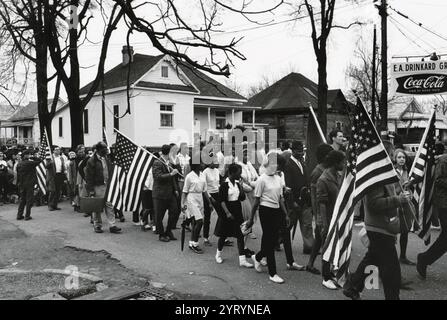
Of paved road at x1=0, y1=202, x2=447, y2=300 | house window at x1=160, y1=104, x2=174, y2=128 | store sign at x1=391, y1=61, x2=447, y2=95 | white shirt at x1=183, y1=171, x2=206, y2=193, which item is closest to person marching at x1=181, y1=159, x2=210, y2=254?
white shirt at x1=183, y1=171, x2=206, y2=193

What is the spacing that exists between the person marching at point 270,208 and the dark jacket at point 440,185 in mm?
2179

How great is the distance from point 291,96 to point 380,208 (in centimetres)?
4045

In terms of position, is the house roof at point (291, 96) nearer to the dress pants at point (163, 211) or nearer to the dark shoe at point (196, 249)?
the dress pants at point (163, 211)

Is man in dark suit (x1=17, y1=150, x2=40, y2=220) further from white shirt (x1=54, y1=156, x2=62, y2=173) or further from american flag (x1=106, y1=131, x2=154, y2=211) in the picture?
american flag (x1=106, y1=131, x2=154, y2=211)

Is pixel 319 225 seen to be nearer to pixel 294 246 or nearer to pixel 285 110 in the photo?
pixel 294 246

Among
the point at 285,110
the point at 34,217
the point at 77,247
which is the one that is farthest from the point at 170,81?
the point at 77,247

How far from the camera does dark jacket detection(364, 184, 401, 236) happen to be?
4.79 metres

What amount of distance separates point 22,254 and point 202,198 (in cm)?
344

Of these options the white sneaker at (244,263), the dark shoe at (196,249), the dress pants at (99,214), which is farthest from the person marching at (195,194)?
the dress pants at (99,214)

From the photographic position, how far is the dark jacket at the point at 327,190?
618cm

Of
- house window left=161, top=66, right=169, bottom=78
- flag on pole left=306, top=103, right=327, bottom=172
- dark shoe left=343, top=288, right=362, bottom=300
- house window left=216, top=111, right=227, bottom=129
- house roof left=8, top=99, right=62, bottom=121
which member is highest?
house window left=161, top=66, right=169, bottom=78

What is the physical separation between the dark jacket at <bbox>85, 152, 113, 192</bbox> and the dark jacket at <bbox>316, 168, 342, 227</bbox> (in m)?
5.59

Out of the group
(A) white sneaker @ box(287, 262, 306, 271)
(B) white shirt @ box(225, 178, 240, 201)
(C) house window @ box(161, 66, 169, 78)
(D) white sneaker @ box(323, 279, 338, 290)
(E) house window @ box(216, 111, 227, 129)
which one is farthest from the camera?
(E) house window @ box(216, 111, 227, 129)

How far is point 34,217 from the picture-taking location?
12.6 metres
